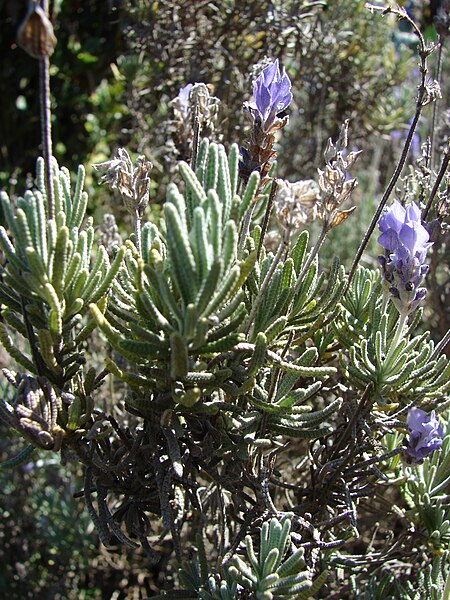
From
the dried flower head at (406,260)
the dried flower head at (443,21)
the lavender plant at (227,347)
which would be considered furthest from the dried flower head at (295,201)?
the dried flower head at (443,21)

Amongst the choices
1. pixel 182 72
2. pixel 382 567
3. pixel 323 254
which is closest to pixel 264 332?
pixel 382 567

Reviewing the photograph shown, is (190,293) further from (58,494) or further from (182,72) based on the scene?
(58,494)

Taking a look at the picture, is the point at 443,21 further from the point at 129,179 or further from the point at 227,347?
the point at 227,347

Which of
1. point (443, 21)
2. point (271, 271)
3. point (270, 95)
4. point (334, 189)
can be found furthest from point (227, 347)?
point (443, 21)

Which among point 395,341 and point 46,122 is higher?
point 46,122

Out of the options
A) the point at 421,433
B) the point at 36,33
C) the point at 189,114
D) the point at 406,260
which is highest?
→ the point at 36,33

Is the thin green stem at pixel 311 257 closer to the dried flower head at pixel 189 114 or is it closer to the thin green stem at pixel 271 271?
the thin green stem at pixel 271 271

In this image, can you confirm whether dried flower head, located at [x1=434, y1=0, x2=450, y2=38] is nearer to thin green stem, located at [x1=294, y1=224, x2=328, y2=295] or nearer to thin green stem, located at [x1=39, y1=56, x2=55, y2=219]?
thin green stem, located at [x1=294, y1=224, x2=328, y2=295]
